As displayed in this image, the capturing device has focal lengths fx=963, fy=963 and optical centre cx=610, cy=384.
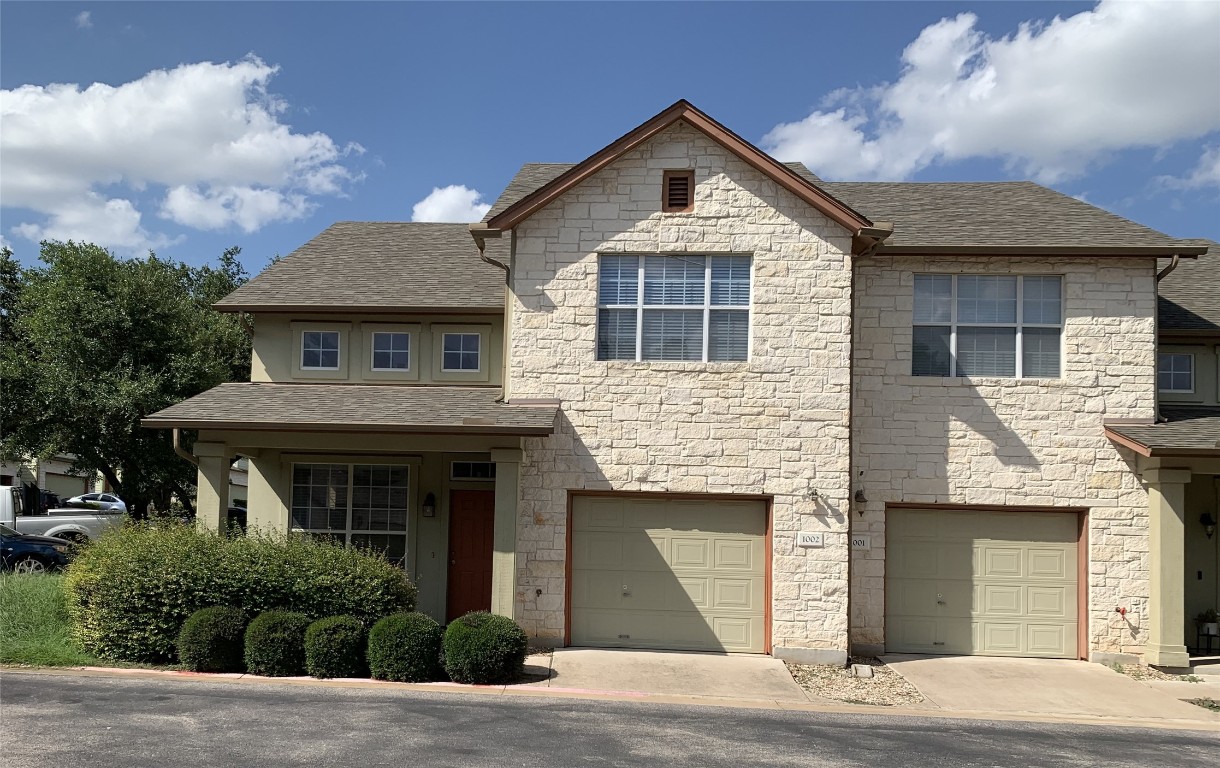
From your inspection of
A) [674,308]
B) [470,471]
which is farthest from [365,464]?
[674,308]

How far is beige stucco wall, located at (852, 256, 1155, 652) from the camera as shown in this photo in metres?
13.7

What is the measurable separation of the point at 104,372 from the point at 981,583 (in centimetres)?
1931

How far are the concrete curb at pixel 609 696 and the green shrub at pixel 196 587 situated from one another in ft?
1.78

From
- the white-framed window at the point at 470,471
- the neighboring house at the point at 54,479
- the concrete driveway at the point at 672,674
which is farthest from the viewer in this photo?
the neighboring house at the point at 54,479

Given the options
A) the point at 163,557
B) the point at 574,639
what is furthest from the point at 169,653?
the point at 574,639

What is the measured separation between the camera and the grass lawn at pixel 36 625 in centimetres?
1147

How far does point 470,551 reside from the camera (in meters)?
15.5

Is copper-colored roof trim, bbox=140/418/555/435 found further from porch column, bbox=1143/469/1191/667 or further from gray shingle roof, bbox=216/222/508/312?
porch column, bbox=1143/469/1191/667

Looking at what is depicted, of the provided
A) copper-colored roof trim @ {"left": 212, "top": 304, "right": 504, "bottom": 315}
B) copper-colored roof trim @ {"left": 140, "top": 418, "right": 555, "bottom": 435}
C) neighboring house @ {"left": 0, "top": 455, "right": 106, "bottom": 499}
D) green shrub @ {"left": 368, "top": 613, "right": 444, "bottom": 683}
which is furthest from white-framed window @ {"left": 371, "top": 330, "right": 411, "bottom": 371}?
neighboring house @ {"left": 0, "top": 455, "right": 106, "bottom": 499}

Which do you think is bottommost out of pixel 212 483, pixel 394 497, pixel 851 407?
pixel 394 497

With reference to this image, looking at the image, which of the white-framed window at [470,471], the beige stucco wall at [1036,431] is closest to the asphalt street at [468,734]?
the beige stucco wall at [1036,431]

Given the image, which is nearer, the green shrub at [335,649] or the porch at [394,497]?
the green shrub at [335,649]

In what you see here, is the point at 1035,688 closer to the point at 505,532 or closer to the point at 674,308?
the point at 674,308

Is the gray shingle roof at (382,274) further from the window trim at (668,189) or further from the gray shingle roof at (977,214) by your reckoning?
the window trim at (668,189)
